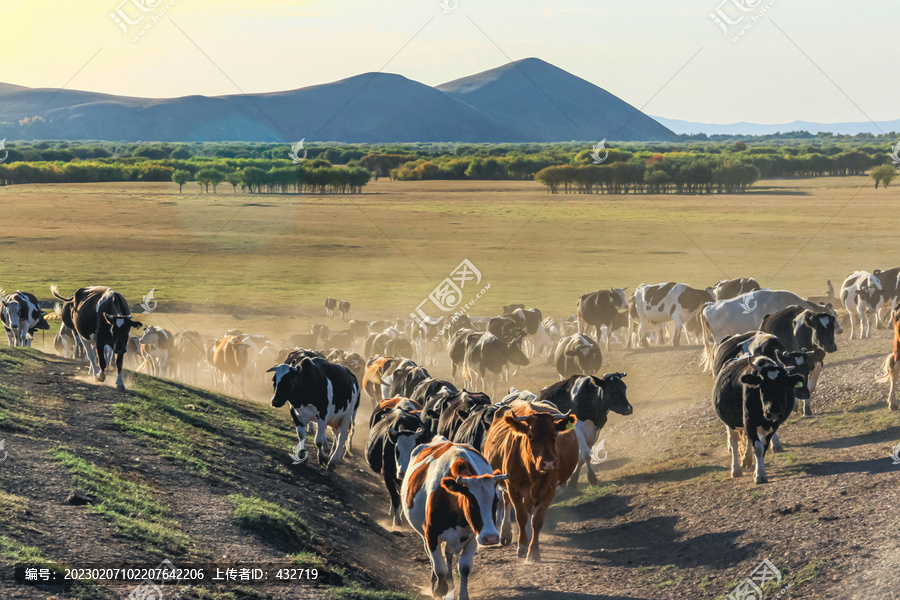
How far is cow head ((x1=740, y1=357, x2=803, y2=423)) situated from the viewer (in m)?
11.9

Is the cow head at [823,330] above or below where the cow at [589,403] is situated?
above

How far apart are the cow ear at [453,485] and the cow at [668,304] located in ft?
60.3

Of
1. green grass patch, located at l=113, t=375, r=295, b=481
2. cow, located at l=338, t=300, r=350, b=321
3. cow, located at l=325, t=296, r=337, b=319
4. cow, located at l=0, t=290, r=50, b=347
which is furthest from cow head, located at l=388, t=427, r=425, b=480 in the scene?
cow, located at l=325, t=296, r=337, b=319

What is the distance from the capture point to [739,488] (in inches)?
473

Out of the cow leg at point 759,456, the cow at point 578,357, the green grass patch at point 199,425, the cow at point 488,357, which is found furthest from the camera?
the cow at point 488,357

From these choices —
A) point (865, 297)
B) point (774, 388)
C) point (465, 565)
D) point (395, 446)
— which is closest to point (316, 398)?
point (395, 446)

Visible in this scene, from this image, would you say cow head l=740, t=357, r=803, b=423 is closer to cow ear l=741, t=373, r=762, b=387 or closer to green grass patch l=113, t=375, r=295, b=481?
cow ear l=741, t=373, r=762, b=387

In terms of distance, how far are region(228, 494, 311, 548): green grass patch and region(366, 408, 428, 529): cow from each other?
159cm

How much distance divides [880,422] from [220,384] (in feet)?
61.8

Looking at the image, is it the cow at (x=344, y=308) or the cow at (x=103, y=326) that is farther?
the cow at (x=344, y=308)

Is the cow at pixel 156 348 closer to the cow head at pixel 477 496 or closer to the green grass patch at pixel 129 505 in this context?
the green grass patch at pixel 129 505

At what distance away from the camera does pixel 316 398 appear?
14.6 metres

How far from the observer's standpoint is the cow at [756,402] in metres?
12.0

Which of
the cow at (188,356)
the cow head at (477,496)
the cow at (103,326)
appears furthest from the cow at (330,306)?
the cow head at (477,496)
